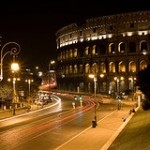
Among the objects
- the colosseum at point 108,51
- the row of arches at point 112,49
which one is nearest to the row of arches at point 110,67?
the colosseum at point 108,51

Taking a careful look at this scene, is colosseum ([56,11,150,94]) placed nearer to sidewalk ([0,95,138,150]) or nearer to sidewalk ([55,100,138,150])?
sidewalk ([0,95,138,150])

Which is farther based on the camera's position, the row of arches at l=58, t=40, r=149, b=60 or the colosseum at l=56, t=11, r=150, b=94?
the row of arches at l=58, t=40, r=149, b=60

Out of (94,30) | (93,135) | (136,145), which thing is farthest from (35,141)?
(94,30)

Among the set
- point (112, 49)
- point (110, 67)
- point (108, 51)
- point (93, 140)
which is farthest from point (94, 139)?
point (112, 49)

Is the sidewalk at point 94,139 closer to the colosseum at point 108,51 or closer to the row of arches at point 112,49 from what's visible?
the colosseum at point 108,51

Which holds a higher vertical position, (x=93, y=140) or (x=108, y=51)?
(x=108, y=51)

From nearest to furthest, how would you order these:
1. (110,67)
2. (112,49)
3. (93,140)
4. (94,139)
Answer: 1. (93,140)
2. (94,139)
3. (110,67)
4. (112,49)

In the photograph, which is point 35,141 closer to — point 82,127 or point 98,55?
point 82,127

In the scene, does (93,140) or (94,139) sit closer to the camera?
(93,140)

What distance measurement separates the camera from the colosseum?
107 meters

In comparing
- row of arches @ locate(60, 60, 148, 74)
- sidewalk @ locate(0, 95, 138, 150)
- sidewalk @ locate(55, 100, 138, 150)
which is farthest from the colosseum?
sidewalk @ locate(55, 100, 138, 150)

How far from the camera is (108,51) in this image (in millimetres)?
113000

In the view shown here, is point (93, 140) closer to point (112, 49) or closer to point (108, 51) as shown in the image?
point (108, 51)

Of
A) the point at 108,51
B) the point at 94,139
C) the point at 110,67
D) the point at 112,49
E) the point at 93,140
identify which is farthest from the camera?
the point at 112,49
